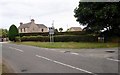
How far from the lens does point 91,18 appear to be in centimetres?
3819

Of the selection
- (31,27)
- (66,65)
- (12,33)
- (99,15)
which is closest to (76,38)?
(99,15)

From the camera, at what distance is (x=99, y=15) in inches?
1384

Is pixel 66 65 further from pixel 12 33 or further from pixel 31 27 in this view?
pixel 31 27

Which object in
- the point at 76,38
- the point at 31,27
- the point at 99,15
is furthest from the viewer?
the point at 31,27

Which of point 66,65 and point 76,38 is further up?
point 76,38

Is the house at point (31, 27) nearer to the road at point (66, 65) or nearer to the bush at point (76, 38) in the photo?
the bush at point (76, 38)

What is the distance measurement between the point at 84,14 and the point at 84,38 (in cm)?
455

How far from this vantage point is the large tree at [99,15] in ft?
115

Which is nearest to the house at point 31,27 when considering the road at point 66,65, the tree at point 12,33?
the tree at point 12,33

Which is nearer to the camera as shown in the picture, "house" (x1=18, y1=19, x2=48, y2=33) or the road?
the road

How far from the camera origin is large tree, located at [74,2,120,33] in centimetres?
3493

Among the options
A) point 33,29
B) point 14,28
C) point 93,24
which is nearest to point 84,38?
point 93,24

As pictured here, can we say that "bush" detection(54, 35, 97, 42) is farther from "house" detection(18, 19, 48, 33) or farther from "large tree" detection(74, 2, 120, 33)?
"house" detection(18, 19, 48, 33)

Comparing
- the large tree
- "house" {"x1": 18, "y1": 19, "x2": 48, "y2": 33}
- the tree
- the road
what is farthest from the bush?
"house" {"x1": 18, "y1": 19, "x2": 48, "y2": 33}
